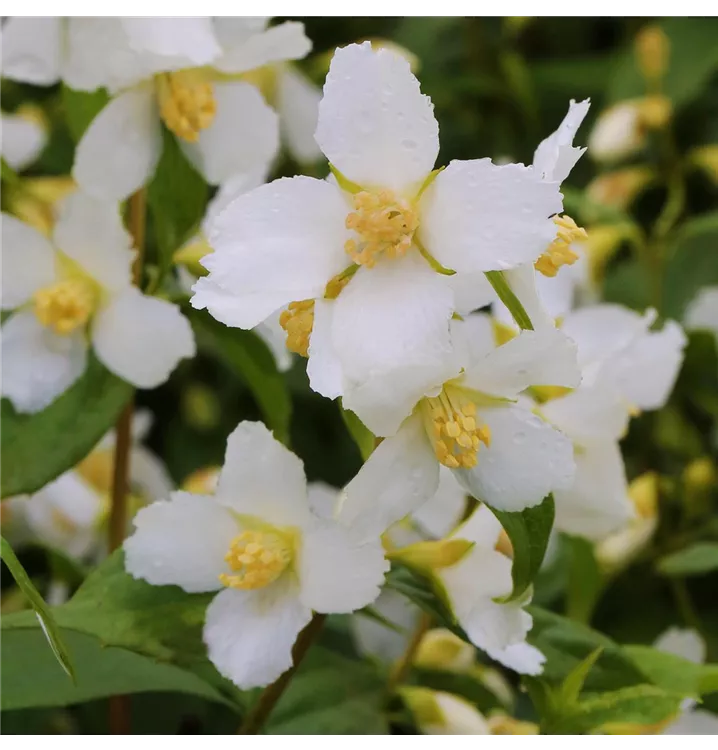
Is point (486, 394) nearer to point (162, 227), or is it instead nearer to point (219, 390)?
point (162, 227)

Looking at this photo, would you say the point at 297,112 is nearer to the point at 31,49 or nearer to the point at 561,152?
the point at 31,49

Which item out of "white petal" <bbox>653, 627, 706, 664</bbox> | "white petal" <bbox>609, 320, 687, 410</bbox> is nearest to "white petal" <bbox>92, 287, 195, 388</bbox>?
"white petal" <bbox>609, 320, 687, 410</bbox>

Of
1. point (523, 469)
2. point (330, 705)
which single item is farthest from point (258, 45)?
point (330, 705)

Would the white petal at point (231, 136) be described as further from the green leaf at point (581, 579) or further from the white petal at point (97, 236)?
the green leaf at point (581, 579)

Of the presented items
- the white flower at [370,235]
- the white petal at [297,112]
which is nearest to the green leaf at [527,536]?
the white flower at [370,235]

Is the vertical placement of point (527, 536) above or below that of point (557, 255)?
below

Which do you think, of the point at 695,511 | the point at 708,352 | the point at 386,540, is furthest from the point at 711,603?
the point at 386,540

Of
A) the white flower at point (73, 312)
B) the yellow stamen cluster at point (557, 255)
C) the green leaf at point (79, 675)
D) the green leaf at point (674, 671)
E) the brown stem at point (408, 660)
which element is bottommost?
the brown stem at point (408, 660)
